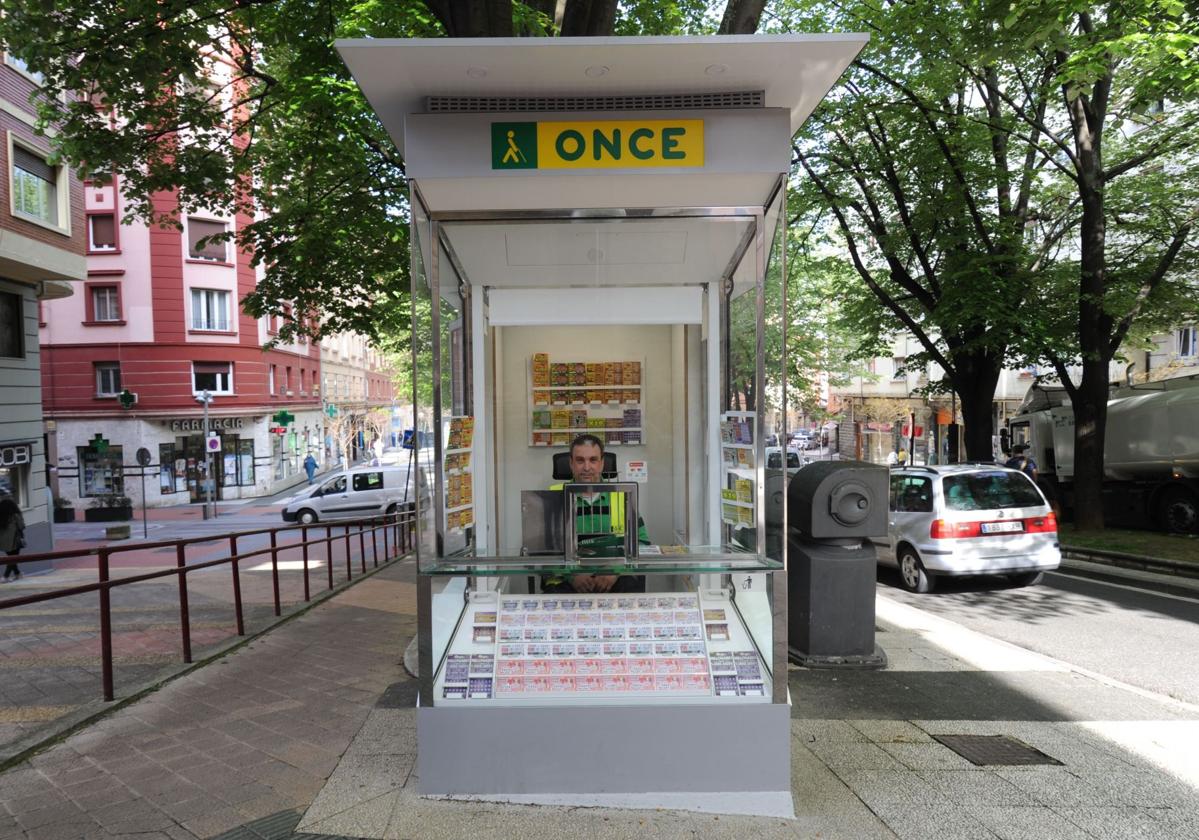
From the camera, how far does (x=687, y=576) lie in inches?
147

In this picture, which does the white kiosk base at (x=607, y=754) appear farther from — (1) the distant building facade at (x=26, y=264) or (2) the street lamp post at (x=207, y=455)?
(2) the street lamp post at (x=207, y=455)

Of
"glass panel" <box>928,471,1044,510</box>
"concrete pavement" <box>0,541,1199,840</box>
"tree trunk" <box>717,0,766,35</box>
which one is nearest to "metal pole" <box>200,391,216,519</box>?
"concrete pavement" <box>0,541,1199,840</box>

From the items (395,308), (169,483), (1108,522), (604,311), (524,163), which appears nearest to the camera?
(524,163)

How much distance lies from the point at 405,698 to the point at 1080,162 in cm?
1349

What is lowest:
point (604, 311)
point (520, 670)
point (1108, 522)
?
point (1108, 522)

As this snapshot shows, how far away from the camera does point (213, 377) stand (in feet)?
98.8

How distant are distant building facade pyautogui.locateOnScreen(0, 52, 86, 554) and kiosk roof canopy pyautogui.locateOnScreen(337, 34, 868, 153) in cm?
1440

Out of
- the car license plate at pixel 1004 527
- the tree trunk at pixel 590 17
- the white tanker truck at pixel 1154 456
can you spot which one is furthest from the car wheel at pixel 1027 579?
the tree trunk at pixel 590 17

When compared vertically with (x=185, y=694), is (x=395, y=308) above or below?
above

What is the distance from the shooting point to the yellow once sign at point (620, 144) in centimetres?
339

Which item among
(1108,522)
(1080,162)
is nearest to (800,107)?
(1080,162)

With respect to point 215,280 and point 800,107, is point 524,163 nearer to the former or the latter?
point 800,107

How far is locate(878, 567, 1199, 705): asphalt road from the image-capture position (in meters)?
5.72

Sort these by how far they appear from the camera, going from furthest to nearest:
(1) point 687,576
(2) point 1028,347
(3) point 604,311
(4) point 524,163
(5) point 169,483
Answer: (5) point 169,483 → (2) point 1028,347 → (3) point 604,311 → (1) point 687,576 → (4) point 524,163
